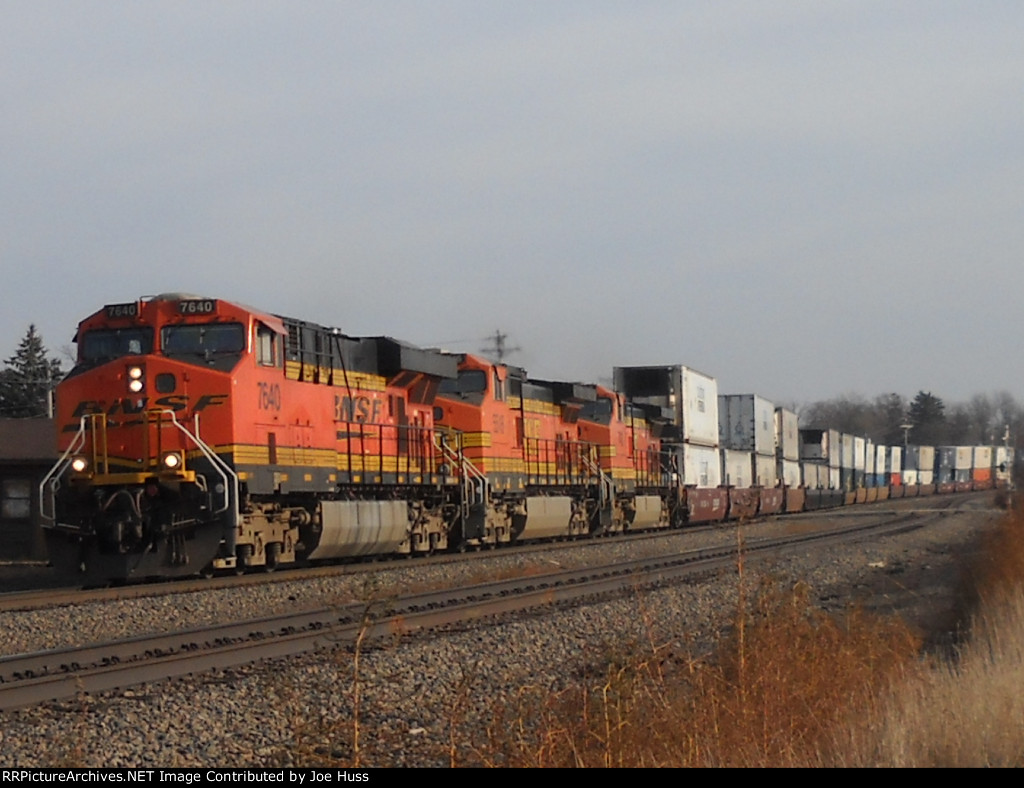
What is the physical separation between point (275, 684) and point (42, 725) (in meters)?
1.51

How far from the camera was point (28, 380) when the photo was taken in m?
48.5

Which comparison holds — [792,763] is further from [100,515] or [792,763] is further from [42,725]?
[100,515]

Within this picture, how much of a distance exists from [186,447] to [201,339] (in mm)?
1512

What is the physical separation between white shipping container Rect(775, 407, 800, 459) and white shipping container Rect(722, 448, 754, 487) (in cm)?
443

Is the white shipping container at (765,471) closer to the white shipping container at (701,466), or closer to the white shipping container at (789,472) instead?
the white shipping container at (789,472)

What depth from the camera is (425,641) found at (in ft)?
37.2

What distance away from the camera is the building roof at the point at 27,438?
28984 millimetres

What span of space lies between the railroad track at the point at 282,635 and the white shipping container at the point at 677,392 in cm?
1980

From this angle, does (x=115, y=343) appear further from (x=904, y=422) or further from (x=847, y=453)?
(x=904, y=422)

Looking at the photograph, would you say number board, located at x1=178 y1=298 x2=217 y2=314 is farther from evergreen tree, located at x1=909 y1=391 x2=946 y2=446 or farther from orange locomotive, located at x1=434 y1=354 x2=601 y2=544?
evergreen tree, located at x1=909 y1=391 x2=946 y2=446

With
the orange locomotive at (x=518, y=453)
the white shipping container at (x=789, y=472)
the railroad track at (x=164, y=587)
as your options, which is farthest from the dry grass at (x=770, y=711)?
the white shipping container at (x=789, y=472)

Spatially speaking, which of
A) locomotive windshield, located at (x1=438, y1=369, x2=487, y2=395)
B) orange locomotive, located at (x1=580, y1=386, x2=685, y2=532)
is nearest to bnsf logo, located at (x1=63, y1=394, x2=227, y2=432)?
locomotive windshield, located at (x1=438, y1=369, x2=487, y2=395)

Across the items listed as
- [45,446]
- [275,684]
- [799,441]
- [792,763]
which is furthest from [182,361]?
[799,441]

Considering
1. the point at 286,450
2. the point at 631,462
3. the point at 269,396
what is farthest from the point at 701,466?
the point at 269,396
